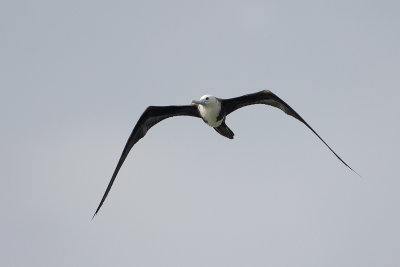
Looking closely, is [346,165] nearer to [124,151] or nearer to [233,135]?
[233,135]

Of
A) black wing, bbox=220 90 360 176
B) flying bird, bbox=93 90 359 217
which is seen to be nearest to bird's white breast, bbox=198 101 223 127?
flying bird, bbox=93 90 359 217

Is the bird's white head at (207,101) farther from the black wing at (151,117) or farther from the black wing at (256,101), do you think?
the black wing at (151,117)

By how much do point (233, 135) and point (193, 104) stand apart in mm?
1320

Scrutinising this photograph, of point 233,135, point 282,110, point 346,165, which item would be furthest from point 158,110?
point 346,165

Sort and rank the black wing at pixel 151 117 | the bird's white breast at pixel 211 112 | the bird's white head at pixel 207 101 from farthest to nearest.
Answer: the black wing at pixel 151 117 < the bird's white breast at pixel 211 112 < the bird's white head at pixel 207 101

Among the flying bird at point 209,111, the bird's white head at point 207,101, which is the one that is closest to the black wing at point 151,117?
the flying bird at point 209,111

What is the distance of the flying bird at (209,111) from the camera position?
1675 centimetres

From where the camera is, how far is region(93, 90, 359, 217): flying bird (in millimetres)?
16750

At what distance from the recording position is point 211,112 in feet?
55.0

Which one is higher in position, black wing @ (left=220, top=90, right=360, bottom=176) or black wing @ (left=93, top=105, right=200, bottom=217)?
black wing @ (left=220, top=90, right=360, bottom=176)

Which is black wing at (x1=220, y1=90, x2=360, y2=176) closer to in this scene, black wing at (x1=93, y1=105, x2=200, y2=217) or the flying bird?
the flying bird

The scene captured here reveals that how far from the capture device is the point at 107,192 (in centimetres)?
1580

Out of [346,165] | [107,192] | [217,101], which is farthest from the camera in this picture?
[217,101]

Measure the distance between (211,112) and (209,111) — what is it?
0.06 metres
